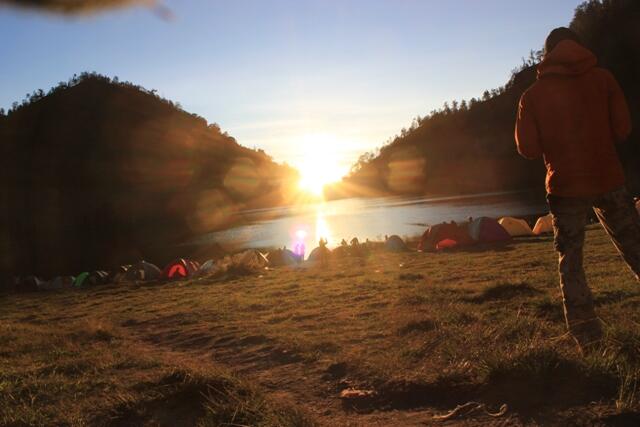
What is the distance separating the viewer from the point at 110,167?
151750 mm

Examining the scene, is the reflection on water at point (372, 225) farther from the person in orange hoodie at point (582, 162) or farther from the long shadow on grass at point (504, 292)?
the person in orange hoodie at point (582, 162)

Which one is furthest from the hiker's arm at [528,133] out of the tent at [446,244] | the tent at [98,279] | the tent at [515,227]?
the tent at [98,279]

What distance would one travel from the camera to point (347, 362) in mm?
5145

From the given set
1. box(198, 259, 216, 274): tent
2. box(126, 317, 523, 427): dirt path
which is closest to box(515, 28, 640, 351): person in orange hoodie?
box(126, 317, 523, 427): dirt path

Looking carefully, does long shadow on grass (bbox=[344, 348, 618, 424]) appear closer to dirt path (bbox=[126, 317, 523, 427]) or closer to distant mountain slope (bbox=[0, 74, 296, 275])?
dirt path (bbox=[126, 317, 523, 427])

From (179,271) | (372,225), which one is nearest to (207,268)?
(179,271)

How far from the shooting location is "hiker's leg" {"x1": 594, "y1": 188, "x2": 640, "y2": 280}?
167 inches

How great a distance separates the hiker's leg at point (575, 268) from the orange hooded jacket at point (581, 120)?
13 centimetres

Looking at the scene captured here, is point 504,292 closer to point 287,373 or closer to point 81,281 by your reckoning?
point 287,373

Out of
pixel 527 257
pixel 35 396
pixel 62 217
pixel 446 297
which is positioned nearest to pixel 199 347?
pixel 35 396

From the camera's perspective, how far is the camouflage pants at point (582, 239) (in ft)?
13.9

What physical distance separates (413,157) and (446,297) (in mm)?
179519

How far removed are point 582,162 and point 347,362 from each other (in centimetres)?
271

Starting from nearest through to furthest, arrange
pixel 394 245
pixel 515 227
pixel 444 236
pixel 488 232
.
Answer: pixel 488 232 → pixel 444 236 → pixel 515 227 → pixel 394 245
